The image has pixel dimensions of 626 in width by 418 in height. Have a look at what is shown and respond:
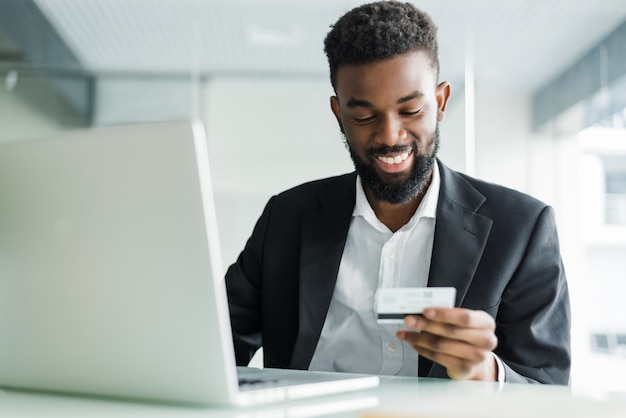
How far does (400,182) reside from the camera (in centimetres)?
135

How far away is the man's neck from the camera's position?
1.41m

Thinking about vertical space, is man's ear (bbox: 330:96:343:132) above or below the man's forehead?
below

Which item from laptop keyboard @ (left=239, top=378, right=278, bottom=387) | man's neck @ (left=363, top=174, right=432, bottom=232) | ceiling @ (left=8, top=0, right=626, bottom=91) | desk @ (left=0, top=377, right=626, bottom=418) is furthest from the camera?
ceiling @ (left=8, top=0, right=626, bottom=91)

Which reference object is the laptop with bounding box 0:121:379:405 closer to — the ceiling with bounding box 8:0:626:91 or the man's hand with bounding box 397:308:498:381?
the man's hand with bounding box 397:308:498:381

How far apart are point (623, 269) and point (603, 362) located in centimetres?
55

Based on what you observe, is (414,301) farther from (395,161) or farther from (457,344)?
(395,161)

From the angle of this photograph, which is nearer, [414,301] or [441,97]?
[414,301]

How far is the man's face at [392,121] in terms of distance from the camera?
129 centimetres

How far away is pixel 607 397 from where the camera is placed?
730mm

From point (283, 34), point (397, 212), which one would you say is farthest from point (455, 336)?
point (283, 34)

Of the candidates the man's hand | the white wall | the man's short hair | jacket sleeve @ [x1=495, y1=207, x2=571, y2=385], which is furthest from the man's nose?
the white wall

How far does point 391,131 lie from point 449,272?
0.29 m

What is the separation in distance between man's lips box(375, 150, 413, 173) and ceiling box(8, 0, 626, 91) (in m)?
2.42

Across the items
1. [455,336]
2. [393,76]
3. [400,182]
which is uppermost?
[393,76]
